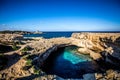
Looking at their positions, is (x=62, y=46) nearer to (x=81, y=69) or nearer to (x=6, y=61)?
(x=81, y=69)

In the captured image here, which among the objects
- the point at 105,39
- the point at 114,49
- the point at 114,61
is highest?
the point at 105,39

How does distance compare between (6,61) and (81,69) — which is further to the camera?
(81,69)

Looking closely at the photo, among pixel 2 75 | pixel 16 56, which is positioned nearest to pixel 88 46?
pixel 16 56

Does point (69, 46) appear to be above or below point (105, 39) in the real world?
below

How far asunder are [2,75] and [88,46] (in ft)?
92.9

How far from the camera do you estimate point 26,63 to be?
66.0 feet

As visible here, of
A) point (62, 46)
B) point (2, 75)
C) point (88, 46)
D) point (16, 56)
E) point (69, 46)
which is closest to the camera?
point (2, 75)

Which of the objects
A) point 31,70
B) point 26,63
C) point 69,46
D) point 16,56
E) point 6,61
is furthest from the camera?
point 69,46

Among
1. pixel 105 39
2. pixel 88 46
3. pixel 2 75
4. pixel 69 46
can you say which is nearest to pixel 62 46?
pixel 69 46

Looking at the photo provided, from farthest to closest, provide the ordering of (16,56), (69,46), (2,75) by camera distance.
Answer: (69,46) < (16,56) < (2,75)

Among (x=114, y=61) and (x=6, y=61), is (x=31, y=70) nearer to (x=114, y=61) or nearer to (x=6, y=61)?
(x=6, y=61)

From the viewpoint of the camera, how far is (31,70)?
18.5m

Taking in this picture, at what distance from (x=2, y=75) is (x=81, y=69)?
14.8 metres

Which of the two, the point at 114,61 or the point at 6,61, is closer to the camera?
the point at 6,61
